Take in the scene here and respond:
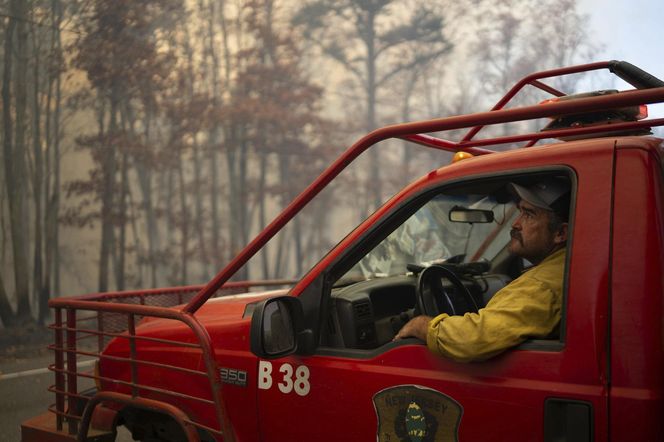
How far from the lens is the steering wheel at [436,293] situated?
9.58 ft

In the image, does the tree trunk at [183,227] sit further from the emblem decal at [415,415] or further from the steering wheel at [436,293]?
the emblem decal at [415,415]

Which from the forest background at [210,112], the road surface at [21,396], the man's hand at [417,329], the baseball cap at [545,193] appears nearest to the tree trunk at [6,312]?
the forest background at [210,112]

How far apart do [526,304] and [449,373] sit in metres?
0.35

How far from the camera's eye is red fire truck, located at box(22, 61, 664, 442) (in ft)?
6.90

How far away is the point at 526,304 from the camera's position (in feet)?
7.67

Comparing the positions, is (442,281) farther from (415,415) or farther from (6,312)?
(6,312)

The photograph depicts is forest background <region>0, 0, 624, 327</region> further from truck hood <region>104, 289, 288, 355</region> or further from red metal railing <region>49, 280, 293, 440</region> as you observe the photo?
truck hood <region>104, 289, 288, 355</region>

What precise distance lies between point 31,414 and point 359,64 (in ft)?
68.6

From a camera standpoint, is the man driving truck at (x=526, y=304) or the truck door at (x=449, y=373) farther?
the man driving truck at (x=526, y=304)

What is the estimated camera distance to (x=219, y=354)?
3.02m

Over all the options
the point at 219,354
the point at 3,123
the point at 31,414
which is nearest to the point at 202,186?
the point at 3,123

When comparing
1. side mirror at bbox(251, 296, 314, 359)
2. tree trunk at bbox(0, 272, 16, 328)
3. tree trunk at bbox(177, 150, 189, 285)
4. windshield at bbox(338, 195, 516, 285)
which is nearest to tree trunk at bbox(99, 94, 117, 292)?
tree trunk at bbox(177, 150, 189, 285)

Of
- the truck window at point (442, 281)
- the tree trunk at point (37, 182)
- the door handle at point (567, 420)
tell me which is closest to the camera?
the door handle at point (567, 420)

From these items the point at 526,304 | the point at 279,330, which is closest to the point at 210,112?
the point at 279,330
